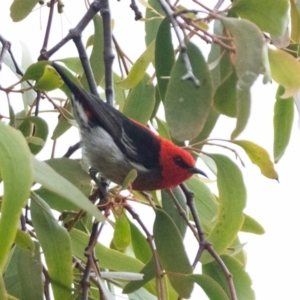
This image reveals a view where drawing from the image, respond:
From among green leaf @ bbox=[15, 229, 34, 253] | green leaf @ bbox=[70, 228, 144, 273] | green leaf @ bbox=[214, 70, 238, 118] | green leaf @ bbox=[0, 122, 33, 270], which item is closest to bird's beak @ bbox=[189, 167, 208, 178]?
green leaf @ bbox=[70, 228, 144, 273]

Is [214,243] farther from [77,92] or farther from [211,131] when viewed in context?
[77,92]

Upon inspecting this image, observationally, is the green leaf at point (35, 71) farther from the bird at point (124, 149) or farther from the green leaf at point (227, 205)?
the green leaf at point (227, 205)

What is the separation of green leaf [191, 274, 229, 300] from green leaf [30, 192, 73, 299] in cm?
17

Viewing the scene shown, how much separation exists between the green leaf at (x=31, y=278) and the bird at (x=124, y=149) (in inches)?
12.0

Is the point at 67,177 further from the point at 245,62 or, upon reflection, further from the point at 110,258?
the point at 245,62

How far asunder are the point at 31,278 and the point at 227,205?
291mm

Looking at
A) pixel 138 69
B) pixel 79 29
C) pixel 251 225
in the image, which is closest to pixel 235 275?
pixel 251 225

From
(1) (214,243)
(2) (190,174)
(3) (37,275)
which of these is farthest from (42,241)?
(2) (190,174)

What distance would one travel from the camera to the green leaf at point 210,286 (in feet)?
2.64

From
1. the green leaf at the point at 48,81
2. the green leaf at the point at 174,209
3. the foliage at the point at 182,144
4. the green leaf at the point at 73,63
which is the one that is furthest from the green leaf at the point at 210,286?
the green leaf at the point at 73,63

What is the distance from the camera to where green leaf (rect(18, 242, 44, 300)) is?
77cm

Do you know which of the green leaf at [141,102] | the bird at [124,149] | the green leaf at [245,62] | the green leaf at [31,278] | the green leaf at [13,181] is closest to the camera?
the green leaf at [13,181]

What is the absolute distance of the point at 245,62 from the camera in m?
0.67

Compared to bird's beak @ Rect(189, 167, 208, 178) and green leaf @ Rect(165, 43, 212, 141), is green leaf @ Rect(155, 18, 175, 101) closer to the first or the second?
green leaf @ Rect(165, 43, 212, 141)
